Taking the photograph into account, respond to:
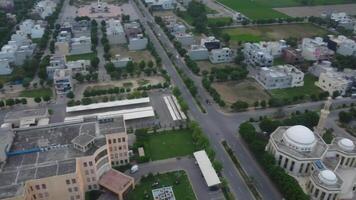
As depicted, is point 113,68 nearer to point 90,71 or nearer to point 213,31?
point 90,71

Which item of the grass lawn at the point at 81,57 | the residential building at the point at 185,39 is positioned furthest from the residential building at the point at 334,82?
the grass lawn at the point at 81,57

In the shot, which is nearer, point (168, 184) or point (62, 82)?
point (168, 184)

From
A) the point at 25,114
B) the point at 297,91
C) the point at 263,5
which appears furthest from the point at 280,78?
the point at 263,5

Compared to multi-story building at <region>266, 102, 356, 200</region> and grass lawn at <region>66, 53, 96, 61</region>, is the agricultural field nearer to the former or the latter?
grass lawn at <region>66, 53, 96, 61</region>

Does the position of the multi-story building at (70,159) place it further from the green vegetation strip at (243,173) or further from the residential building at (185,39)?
the residential building at (185,39)

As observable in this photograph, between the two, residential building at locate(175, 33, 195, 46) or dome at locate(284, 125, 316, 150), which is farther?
residential building at locate(175, 33, 195, 46)

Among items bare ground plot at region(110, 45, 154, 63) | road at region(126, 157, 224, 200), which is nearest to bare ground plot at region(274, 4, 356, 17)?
bare ground plot at region(110, 45, 154, 63)

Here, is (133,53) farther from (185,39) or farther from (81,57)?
(185,39)

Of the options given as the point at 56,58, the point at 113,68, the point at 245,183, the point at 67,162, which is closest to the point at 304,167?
the point at 245,183
